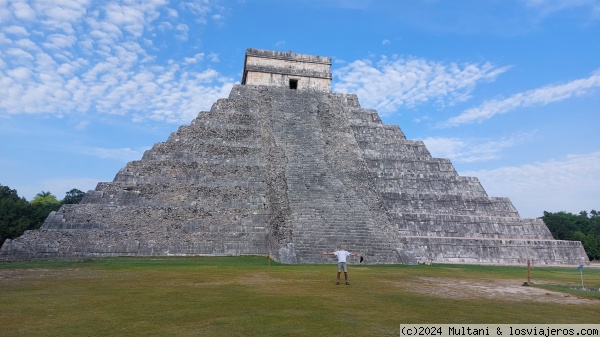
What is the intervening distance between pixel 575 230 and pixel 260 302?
41.1 m

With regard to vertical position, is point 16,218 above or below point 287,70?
below

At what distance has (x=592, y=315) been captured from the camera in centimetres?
624

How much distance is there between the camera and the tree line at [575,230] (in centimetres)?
2964

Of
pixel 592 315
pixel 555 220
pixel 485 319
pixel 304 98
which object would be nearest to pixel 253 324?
pixel 485 319

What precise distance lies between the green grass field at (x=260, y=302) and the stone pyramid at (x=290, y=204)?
442cm

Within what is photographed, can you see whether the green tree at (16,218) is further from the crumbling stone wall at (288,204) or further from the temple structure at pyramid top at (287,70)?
the temple structure at pyramid top at (287,70)

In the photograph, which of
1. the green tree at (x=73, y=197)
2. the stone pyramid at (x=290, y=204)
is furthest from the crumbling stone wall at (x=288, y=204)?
the green tree at (x=73, y=197)

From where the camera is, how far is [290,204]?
646 inches

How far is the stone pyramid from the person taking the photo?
15.6 meters

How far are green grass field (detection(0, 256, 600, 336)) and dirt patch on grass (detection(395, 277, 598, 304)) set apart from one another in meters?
0.02

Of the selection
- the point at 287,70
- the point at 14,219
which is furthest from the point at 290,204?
the point at 14,219

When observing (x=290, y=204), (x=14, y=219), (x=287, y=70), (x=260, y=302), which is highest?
(x=287, y=70)

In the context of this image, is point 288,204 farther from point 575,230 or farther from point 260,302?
point 575,230

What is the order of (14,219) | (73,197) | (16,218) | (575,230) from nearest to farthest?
(14,219)
(16,218)
(575,230)
(73,197)
